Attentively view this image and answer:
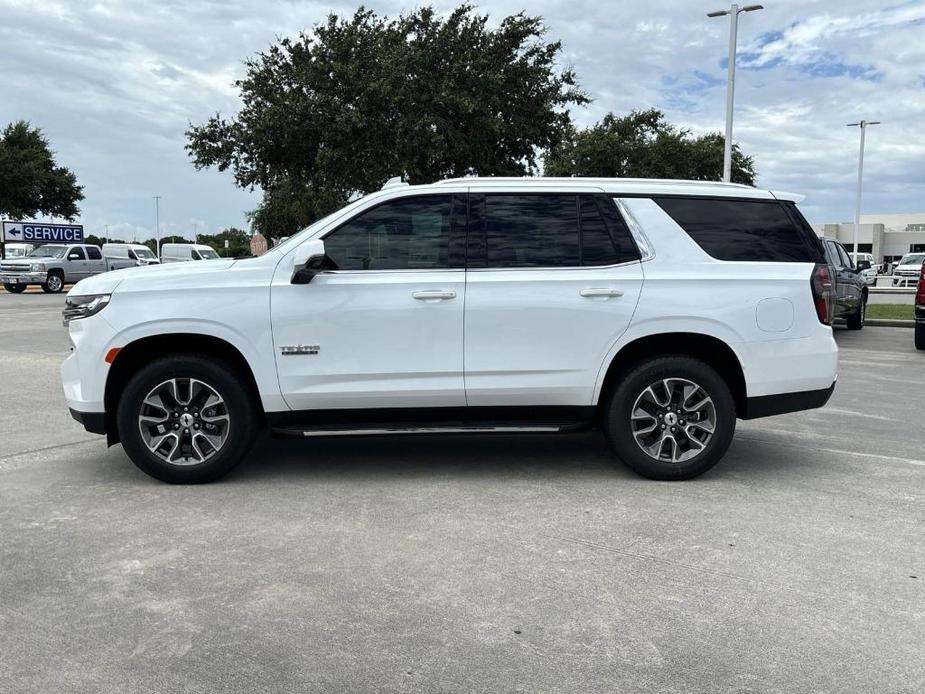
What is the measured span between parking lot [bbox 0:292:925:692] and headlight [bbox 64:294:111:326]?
1.11m

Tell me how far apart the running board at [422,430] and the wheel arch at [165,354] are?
0.33 metres

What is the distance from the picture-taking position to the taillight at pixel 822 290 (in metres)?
5.41

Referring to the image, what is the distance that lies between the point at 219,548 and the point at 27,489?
1856 mm

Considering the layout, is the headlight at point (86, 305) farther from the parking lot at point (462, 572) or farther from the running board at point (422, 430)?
the running board at point (422, 430)

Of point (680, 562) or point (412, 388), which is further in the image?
point (412, 388)

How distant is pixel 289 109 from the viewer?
78.1 feet

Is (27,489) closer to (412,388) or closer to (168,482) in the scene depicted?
(168,482)

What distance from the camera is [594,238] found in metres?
5.42

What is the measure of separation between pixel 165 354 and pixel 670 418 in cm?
329

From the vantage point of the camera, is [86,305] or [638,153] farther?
[638,153]

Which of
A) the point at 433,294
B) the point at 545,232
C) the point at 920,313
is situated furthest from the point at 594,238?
the point at 920,313

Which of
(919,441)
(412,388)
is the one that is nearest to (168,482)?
(412,388)

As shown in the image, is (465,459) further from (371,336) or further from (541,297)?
(541,297)

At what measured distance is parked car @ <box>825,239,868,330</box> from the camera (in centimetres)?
1508
